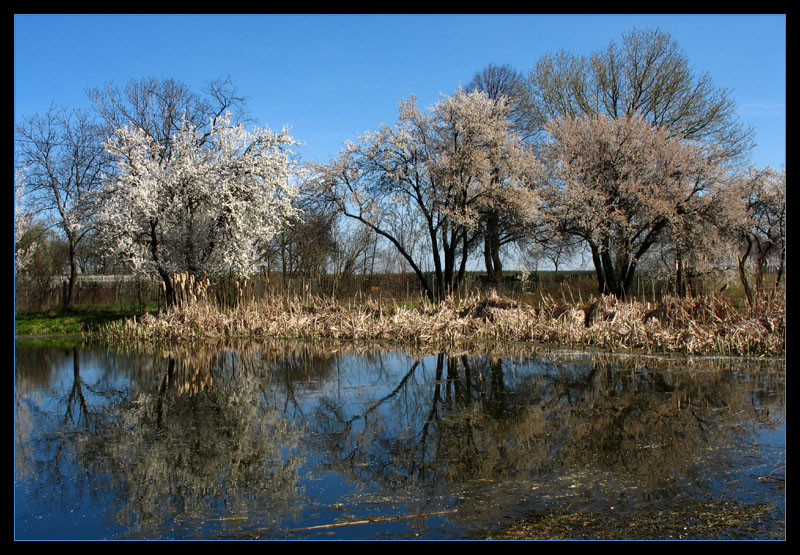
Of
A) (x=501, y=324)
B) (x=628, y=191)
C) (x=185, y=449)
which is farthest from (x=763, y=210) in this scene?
(x=185, y=449)

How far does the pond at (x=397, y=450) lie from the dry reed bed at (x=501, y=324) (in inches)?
46.0

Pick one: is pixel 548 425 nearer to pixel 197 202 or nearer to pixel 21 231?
pixel 197 202

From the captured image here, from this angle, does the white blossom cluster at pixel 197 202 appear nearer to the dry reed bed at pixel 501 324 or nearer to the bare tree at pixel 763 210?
the dry reed bed at pixel 501 324

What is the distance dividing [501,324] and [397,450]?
9.62m

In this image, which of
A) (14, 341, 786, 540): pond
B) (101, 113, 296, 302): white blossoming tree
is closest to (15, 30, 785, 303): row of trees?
(101, 113, 296, 302): white blossoming tree

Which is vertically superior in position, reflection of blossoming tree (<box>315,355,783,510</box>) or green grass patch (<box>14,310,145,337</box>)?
green grass patch (<box>14,310,145,337</box>)

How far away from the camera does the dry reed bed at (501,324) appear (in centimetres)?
1273

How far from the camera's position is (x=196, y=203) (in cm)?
2448

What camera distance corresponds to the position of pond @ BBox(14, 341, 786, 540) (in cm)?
481

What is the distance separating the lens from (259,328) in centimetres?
1792

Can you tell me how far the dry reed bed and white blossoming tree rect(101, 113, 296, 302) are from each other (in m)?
3.95

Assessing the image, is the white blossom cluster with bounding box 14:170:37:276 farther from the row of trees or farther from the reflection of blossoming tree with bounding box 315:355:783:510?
the reflection of blossoming tree with bounding box 315:355:783:510

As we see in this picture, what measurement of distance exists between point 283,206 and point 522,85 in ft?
64.3

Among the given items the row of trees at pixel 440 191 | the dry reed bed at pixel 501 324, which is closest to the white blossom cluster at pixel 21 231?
the row of trees at pixel 440 191
